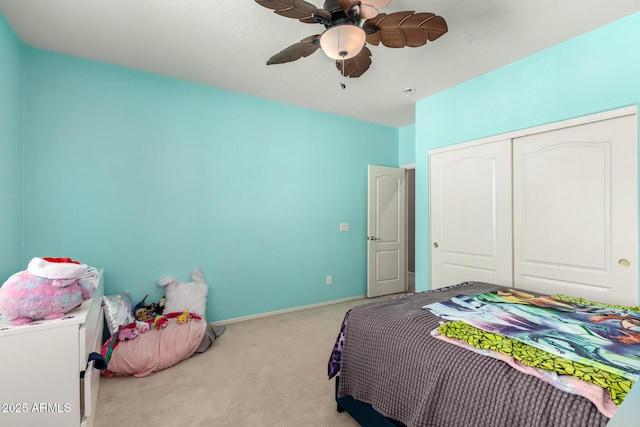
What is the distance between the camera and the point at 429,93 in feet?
11.4

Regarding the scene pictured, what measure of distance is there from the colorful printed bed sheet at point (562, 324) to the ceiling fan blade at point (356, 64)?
1658 millimetres

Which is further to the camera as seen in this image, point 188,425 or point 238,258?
point 238,258

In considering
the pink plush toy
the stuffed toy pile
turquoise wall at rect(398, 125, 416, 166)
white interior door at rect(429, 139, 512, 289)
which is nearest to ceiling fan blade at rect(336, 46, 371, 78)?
white interior door at rect(429, 139, 512, 289)

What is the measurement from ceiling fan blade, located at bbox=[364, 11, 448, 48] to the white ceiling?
1.41ft

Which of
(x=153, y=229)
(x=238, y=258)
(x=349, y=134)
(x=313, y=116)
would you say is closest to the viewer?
(x=153, y=229)

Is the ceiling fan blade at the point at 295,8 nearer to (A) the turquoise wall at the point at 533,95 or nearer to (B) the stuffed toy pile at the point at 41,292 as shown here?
(B) the stuffed toy pile at the point at 41,292

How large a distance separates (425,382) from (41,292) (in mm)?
1711

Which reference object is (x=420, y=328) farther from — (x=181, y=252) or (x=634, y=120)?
(x=181, y=252)

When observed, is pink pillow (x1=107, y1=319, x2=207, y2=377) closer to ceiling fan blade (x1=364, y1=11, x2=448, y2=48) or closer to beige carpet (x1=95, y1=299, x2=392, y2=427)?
beige carpet (x1=95, y1=299, x2=392, y2=427)

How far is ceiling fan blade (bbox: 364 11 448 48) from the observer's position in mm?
1569

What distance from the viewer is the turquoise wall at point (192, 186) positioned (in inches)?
103

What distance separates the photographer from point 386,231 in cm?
457

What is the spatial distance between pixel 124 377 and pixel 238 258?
151 cm

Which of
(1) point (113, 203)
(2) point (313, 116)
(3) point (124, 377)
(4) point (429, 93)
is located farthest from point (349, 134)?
(3) point (124, 377)
